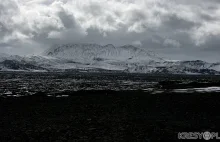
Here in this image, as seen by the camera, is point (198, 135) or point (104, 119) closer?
point (198, 135)

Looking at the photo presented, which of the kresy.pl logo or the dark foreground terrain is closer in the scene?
the kresy.pl logo

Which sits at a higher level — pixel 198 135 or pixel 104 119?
pixel 198 135

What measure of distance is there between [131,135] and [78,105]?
26.1 m

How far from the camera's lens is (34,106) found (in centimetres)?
5806

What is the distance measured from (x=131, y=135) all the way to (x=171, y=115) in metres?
13.6

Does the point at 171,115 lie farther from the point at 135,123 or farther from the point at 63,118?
the point at 63,118

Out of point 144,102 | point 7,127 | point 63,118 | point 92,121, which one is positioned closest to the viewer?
point 7,127

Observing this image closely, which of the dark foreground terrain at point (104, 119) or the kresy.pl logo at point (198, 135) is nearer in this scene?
the kresy.pl logo at point (198, 135)

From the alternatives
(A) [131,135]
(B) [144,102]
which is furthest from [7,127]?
(B) [144,102]

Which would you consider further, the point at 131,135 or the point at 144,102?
the point at 144,102

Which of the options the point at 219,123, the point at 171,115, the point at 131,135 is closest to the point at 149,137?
the point at 131,135

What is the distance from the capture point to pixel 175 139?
32.1 meters

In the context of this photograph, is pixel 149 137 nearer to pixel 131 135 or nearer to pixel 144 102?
pixel 131 135

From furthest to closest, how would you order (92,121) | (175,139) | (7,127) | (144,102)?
(144,102), (92,121), (7,127), (175,139)
